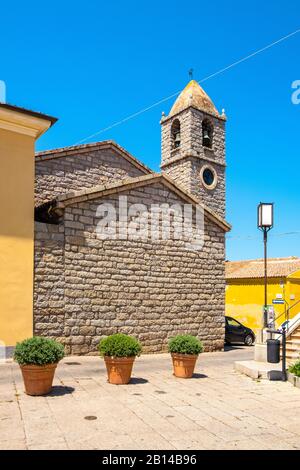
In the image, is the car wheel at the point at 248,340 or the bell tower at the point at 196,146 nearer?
the car wheel at the point at 248,340

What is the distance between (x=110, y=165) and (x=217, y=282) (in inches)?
264

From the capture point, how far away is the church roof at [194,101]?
25.7m

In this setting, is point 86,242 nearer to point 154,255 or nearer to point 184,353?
point 154,255

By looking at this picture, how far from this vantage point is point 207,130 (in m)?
26.8

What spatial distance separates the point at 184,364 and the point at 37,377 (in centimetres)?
352

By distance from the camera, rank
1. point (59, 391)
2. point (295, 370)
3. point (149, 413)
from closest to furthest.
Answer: point (149, 413) < point (59, 391) < point (295, 370)

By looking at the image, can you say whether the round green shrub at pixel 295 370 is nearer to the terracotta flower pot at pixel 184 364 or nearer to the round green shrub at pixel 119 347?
the terracotta flower pot at pixel 184 364

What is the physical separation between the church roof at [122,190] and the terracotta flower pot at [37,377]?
556 cm

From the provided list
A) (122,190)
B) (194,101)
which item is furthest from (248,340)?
(194,101)

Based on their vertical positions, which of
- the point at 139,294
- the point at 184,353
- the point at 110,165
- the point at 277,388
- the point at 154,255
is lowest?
the point at 277,388

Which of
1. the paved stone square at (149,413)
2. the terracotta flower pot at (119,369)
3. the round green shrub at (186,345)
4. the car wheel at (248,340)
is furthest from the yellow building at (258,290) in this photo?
the terracotta flower pot at (119,369)

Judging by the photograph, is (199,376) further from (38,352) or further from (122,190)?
(122,190)

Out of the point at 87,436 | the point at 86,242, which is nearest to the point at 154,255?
the point at 86,242

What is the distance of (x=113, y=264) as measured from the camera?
13086mm
